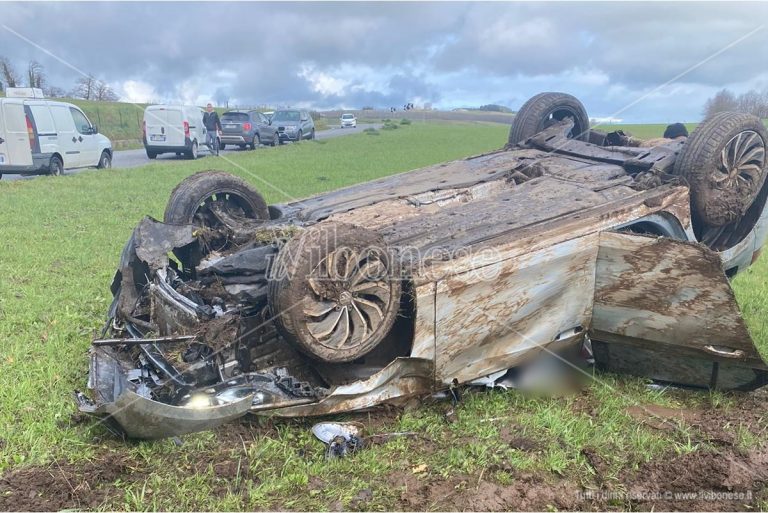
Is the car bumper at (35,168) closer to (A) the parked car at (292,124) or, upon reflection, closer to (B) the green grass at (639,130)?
(B) the green grass at (639,130)

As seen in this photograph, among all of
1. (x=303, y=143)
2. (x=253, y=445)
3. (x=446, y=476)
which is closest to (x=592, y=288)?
(x=446, y=476)

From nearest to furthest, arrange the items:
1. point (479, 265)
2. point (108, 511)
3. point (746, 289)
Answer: point (108, 511), point (479, 265), point (746, 289)

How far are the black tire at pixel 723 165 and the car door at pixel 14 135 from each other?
11966 mm

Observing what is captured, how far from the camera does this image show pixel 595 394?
4.02 m

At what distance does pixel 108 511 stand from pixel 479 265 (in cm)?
220

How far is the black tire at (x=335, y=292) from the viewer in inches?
121

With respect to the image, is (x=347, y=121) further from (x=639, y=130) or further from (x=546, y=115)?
(x=546, y=115)

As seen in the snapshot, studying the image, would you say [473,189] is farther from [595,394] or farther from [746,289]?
[746,289]

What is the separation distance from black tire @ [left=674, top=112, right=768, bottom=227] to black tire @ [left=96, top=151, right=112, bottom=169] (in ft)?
45.4

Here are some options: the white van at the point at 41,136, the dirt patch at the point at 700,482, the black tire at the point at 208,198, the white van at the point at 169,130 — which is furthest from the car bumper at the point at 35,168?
the dirt patch at the point at 700,482

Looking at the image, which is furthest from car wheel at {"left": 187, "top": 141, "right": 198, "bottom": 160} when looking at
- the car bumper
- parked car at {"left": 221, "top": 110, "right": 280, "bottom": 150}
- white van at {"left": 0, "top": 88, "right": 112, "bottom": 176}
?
the car bumper

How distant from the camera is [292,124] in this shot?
26.7 meters

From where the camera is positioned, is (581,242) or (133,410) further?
(581,242)

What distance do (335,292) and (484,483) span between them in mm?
1205
